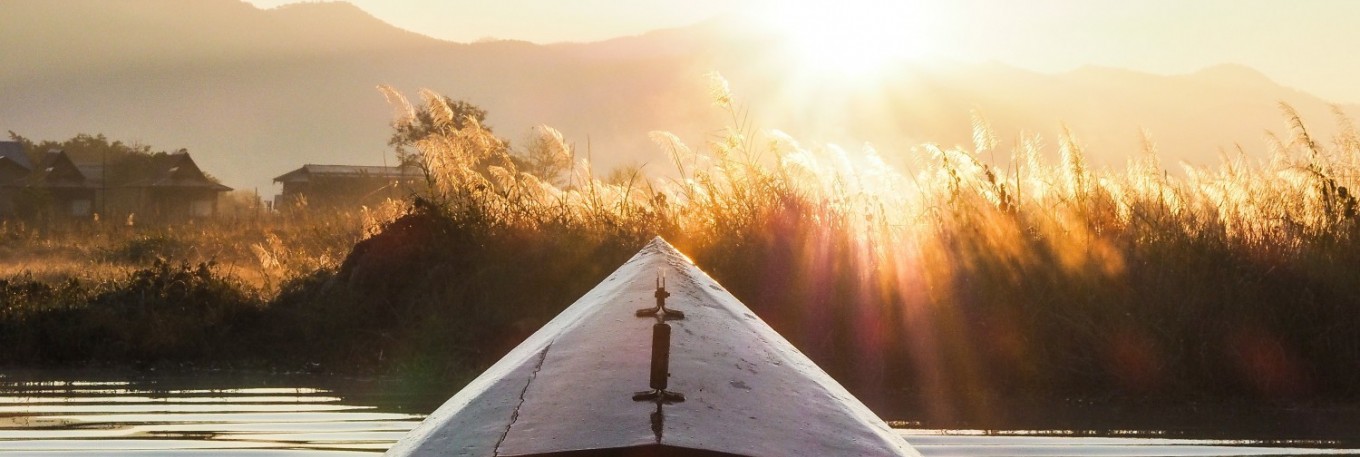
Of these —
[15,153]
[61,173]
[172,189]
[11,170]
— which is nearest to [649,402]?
[11,170]

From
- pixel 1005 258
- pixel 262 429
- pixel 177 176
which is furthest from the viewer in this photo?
pixel 177 176

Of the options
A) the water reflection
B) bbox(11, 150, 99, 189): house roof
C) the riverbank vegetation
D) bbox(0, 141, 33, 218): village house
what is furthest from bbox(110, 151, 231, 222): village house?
the water reflection

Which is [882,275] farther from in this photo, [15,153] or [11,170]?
[15,153]

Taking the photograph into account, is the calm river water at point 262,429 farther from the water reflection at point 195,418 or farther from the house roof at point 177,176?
the house roof at point 177,176

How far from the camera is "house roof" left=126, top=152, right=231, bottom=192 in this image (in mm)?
67125

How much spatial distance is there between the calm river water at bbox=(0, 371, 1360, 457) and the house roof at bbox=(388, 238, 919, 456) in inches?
149

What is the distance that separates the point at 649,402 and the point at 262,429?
570 cm

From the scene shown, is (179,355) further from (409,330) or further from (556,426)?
(556,426)

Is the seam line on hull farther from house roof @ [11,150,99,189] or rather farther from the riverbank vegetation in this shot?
house roof @ [11,150,99,189]

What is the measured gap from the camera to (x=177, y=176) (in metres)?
69.4

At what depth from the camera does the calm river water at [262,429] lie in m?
7.23

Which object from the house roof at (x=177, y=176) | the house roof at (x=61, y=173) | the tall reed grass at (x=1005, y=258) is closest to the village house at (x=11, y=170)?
the house roof at (x=61, y=173)

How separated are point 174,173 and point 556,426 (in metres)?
71.1

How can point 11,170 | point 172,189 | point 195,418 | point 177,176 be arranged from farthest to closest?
point 177,176 < point 172,189 < point 11,170 < point 195,418
